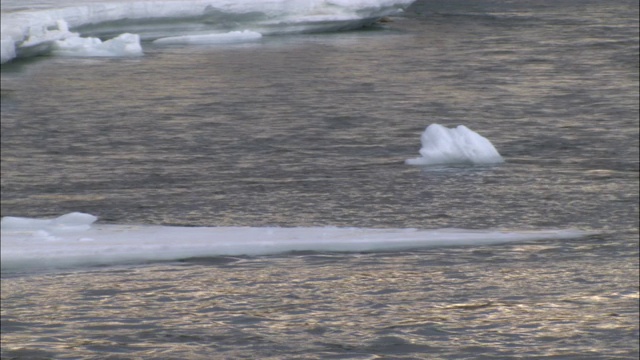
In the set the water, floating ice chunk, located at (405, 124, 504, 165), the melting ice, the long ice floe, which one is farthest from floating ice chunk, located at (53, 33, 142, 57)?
the long ice floe

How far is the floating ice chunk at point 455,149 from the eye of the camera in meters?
7.82

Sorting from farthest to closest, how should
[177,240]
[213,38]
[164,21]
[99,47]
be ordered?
[164,21] → [213,38] → [99,47] → [177,240]

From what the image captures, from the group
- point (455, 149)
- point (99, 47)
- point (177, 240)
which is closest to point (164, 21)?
point (99, 47)

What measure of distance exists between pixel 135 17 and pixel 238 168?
8.07m

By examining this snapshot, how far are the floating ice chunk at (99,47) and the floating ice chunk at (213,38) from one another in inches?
56.6

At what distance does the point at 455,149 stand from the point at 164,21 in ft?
27.7

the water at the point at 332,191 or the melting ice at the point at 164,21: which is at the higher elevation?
the melting ice at the point at 164,21

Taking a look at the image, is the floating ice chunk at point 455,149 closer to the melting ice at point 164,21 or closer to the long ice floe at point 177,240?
the long ice floe at point 177,240

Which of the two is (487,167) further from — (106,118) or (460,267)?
(106,118)

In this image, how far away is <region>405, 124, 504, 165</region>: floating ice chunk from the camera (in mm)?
7824

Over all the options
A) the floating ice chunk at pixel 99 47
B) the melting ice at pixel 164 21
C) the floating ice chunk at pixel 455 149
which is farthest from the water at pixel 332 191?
the melting ice at pixel 164 21

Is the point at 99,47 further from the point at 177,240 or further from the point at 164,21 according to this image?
the point at 177,240

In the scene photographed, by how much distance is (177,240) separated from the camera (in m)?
5.74

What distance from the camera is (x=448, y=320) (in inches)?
180
